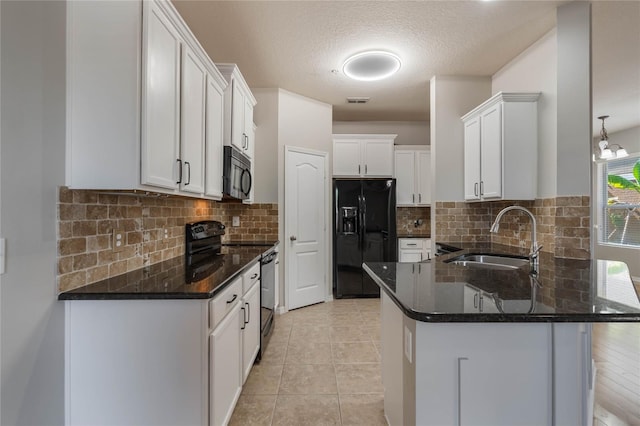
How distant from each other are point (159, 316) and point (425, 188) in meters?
4.31

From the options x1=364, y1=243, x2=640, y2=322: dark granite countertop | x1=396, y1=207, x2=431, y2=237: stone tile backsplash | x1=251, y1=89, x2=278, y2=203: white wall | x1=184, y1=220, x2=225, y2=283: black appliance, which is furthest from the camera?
x1=396, y1=207, x2=431, y2=237: stone tile backsplash

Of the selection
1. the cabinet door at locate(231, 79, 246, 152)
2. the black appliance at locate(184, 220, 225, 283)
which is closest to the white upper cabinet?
the cabinet door at locate(231, 79, 246, 152)

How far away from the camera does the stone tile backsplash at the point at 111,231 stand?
1372 millimetres

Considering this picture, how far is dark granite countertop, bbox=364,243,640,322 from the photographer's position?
96cm

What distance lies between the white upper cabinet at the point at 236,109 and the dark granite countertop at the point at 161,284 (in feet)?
3.70

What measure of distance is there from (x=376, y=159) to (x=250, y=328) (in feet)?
10.7

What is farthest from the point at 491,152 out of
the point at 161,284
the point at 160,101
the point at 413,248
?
the point at 161,284

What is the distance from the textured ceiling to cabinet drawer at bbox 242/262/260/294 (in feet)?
6.81

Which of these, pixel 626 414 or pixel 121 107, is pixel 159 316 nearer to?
pixel 121 107

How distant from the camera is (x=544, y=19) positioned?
2559 millimetres

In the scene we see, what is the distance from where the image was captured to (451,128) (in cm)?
359

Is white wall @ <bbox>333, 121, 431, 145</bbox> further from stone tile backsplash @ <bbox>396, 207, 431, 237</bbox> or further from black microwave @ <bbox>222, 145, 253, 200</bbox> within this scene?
black microwave @ <bbox>222, 145, 253, 200</bbox>

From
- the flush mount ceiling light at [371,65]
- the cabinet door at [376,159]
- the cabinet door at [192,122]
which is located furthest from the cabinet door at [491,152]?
the cabinet door at [192,122]

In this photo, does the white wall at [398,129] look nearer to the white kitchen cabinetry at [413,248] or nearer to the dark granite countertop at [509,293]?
the white kitchen cabinetry at [413,248]
